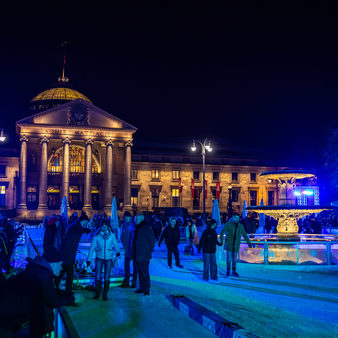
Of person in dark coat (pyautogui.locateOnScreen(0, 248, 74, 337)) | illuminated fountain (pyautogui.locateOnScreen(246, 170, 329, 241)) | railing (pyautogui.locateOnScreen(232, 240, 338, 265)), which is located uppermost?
illuminated fountain (pyautogui.locateOnScreen(246, 170, 329, 241))

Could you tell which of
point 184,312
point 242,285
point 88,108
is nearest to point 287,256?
point 242,285

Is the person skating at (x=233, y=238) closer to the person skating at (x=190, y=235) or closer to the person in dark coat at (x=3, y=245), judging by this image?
the person in dark coat at (x=3, y=245)

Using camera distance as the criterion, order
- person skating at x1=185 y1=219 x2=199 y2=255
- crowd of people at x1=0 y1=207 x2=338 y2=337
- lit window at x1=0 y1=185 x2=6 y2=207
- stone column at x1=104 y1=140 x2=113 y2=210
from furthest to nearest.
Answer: lit window at x1=0 y1=185 x2=6 y2=207 < stone column at x1=104 y1=140 x2=113 y2=210 < person skating at x1=185 y1=219 x2=199 y2=255 < crowd of people at x1=0 y1=207 x2=338 y2=337

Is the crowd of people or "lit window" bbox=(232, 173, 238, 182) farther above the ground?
"lit window" bbox=(232, 173, 238, 182)

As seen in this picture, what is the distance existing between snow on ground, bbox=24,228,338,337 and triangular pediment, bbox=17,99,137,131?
47.4 m

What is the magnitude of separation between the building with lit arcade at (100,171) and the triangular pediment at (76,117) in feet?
0.42

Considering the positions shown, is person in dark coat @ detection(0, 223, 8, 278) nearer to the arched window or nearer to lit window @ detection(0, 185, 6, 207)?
the arched window

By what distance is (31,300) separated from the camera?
408 cm

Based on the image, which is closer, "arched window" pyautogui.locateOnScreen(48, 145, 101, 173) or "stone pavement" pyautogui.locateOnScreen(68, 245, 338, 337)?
"stone pavement" pyautogui.locateOnScreen(68, 245, 338, 337)

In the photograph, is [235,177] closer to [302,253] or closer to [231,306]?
[302,253]

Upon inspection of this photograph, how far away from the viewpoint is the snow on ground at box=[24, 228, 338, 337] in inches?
259

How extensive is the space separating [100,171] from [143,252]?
5480 cm

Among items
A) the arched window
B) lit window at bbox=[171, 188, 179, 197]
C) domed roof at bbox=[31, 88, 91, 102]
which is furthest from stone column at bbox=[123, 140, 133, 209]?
domed roof at bbox=[31, 88, 91, 102]

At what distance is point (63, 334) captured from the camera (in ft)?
17.1
